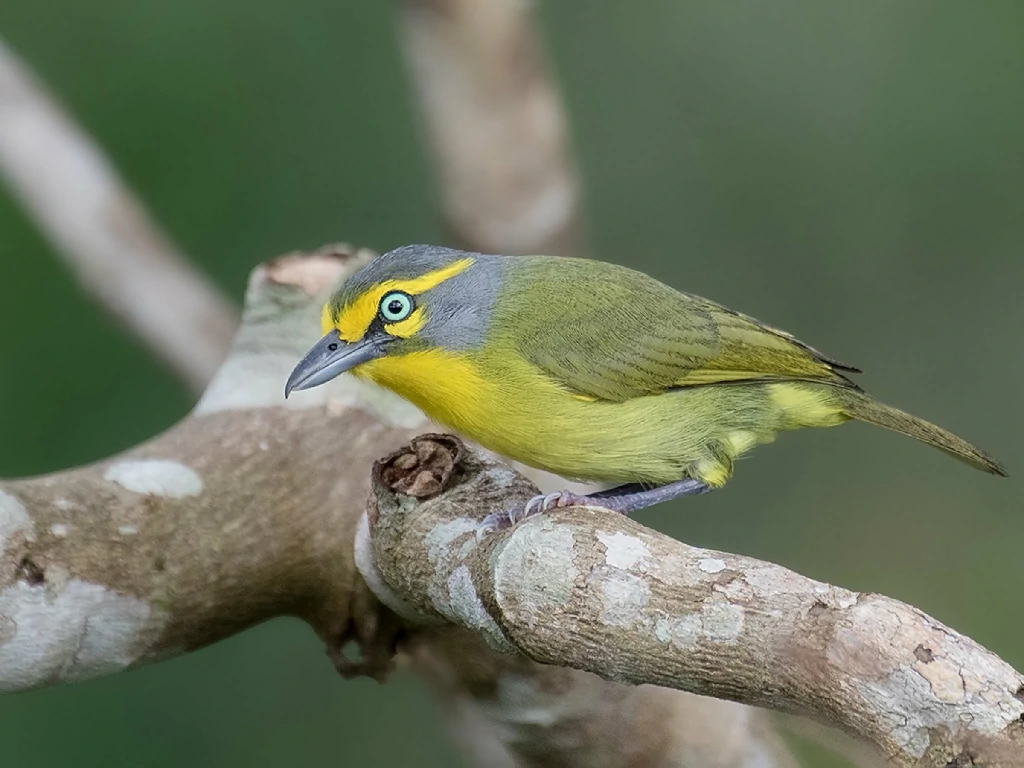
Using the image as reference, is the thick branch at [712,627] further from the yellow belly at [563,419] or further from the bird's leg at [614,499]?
the yellow belly at [563,419]

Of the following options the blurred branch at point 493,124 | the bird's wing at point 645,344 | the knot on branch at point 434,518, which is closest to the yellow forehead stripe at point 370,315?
the bird's wing at point 645,344

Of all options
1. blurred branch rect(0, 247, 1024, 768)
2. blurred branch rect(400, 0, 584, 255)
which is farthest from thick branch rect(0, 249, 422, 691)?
blurred branch rect(400, 0, 584, 255)

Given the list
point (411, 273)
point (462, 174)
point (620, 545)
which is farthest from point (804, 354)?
point (462, 174)

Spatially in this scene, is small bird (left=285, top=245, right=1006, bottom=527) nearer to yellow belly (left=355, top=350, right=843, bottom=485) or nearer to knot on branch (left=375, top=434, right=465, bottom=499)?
yellow belly (left=355, top=350, right=843, bottom=485)

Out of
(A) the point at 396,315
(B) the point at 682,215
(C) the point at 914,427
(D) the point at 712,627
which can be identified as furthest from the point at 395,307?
(B) the point at 682,215

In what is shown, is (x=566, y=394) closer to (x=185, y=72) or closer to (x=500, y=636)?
(x=500, y=636)

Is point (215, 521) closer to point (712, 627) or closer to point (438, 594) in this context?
point (438, 594)
